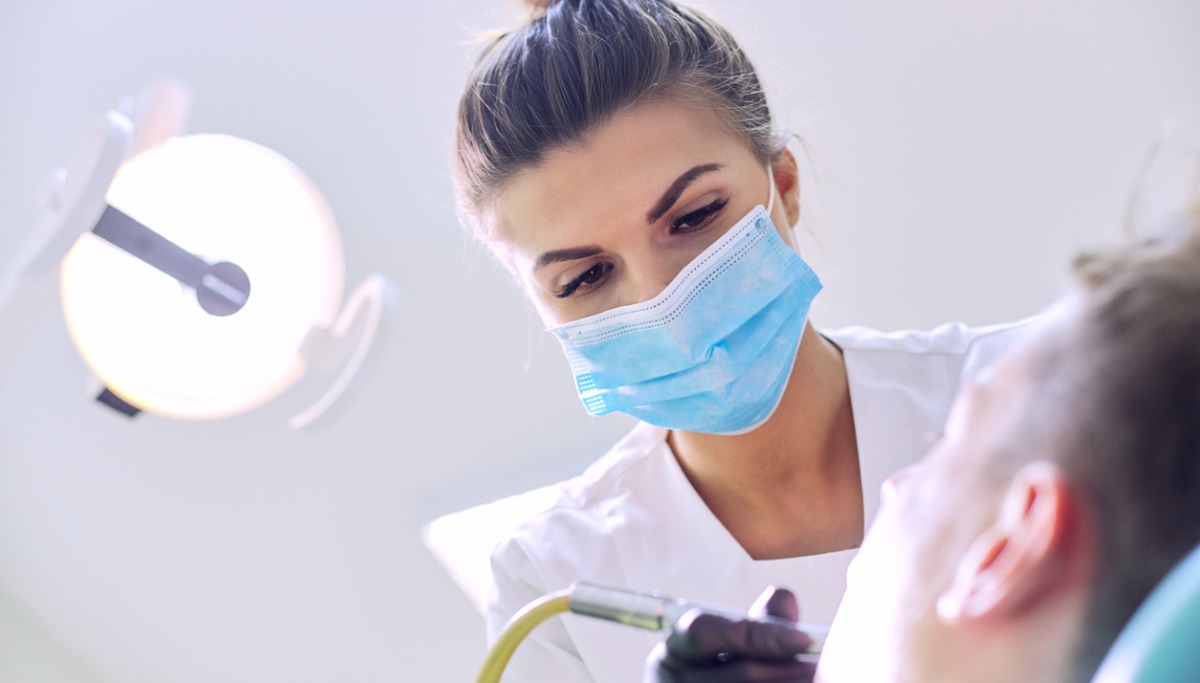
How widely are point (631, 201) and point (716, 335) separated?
0.20m

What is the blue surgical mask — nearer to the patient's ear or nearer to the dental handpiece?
the dental handpiece

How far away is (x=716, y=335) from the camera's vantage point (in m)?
1.37

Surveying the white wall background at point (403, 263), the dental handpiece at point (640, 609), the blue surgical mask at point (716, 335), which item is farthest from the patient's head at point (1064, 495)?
the white wall background at point (403, 263)

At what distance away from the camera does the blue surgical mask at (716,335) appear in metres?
1.36

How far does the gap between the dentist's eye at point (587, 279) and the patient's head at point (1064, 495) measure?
681 mm

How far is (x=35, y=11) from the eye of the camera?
6.57ft

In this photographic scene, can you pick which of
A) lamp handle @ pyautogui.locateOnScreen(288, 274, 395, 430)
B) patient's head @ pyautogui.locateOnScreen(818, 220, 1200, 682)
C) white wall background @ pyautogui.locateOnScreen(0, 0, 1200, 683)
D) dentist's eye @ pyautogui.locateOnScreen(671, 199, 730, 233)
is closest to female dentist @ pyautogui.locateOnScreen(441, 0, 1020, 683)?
dentist's eye @ pyautogui.locateOnScreen(671, 199, 730, 233)

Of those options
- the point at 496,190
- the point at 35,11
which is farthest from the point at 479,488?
the point at 35,11

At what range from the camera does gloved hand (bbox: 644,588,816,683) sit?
0.88m

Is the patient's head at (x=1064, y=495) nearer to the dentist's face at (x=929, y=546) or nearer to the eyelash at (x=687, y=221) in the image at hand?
the dentist's face at (x=929, y=546)

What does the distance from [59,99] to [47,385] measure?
603mm

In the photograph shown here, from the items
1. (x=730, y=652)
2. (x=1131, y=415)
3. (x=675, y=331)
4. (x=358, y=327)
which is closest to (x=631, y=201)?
(x=675, y=331)

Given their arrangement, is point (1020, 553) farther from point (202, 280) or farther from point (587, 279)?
point (202, 280)

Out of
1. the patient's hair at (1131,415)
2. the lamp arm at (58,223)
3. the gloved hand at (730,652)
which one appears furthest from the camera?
the lamp arm at (58,223)
